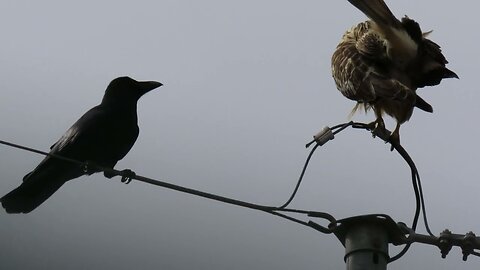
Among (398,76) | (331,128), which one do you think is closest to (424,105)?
(398,76)

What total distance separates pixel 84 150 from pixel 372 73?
6.49 ft

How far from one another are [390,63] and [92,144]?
2.04 meters

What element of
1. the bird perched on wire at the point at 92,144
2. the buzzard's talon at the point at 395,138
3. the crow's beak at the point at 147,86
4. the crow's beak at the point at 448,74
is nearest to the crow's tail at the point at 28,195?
the bird perched on wire at the point at 92,144

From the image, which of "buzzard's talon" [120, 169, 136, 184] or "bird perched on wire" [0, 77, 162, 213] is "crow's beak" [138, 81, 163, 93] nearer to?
"bird perched on wire" [0, 77, 162, 213]

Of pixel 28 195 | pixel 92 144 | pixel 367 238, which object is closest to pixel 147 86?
pixel 92 144

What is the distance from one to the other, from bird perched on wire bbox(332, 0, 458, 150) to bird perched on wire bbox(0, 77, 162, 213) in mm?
1519

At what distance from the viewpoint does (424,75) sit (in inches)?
229

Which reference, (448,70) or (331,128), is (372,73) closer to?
(448,70)

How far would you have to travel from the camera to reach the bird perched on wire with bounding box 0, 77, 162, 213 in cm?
575

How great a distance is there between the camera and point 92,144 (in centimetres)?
616

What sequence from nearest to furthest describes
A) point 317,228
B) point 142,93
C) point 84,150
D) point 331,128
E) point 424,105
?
1. point 317,228
2. point 331,128
3. point 424,105
4. point 84,150
5. point 142,93

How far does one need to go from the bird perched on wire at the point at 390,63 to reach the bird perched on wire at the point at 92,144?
1.52 m

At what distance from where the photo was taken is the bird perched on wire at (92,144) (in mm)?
→ 5750

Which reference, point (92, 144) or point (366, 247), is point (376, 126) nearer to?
point (92, 144)
